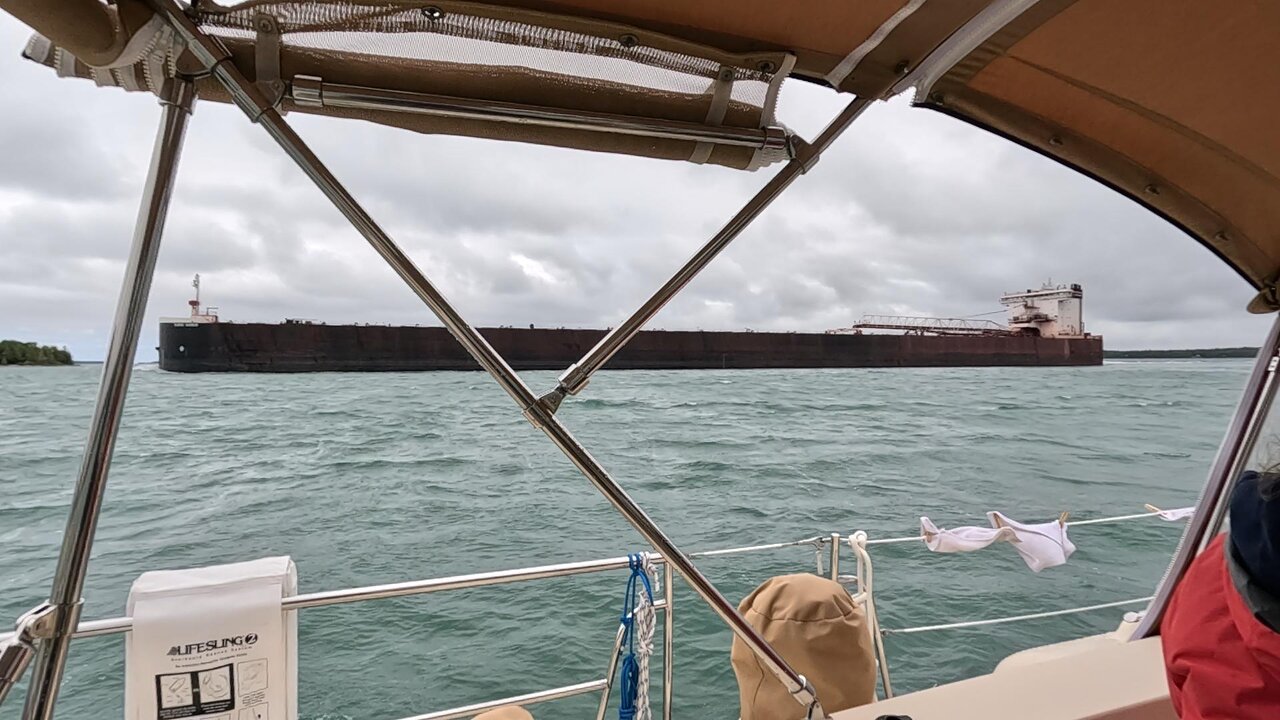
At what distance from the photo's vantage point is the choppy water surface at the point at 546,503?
3252 mm

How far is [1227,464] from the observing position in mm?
1388

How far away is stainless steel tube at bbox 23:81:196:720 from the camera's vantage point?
1.80 ft

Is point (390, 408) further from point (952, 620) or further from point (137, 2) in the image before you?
point (137, 2)

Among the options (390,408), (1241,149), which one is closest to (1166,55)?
(1241,149)

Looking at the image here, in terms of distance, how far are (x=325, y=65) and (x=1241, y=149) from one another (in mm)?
1319

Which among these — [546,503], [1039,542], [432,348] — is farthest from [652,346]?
[1039,542]

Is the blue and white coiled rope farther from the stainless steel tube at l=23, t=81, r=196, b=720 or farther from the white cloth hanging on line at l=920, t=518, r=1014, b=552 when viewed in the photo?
the white cloth hanging on line at l=920, t=518, r=1014, b=552

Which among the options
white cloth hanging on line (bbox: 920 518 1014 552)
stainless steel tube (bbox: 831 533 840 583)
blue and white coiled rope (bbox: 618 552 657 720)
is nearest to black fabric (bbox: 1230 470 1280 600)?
blue and white coiled rope (bbox: 618 552 657 720)

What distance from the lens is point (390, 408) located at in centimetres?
1248

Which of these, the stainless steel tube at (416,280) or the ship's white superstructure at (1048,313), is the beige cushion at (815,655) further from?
the ship's white superstructure at (1048,313)

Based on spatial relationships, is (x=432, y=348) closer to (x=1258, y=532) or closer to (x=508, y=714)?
(x=508, y=714)

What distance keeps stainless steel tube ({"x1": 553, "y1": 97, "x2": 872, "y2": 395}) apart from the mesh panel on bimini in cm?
4

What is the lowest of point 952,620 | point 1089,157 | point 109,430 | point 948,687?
point 952,620

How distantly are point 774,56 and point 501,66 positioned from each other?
0.33m
